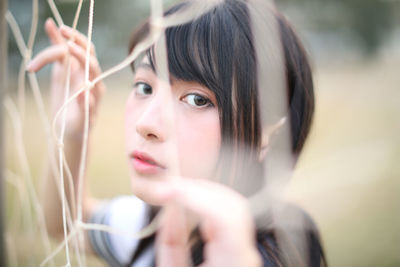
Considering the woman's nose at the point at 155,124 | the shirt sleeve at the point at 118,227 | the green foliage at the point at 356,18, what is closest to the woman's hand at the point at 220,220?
the woman's nose at the point at 155,124

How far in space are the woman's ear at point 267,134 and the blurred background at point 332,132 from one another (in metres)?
0.19

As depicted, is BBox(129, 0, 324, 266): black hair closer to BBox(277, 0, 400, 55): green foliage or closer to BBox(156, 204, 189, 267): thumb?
BBox(156, 204, 189, 267): thumb

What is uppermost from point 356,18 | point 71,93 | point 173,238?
point 356,18

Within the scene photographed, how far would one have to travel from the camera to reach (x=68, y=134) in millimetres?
597

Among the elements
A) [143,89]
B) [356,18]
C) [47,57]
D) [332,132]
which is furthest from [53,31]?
[356,18]

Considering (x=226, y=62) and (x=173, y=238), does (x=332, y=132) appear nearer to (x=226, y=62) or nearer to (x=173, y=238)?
(x=226, y=62)

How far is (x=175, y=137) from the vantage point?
1.22ft

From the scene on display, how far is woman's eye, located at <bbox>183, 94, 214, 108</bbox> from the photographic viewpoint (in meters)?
0.39

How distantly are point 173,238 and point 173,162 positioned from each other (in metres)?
0.12

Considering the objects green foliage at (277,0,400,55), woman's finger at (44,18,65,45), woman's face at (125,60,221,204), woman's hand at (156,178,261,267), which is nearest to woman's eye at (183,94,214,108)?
woman's face at (125,60,221,204)

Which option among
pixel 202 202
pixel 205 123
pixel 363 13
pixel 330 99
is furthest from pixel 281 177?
pixel 363 13

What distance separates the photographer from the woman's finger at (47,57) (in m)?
0.51

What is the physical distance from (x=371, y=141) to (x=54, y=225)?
176 centimetres

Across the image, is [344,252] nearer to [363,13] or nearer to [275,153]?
[275,153]
